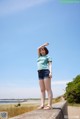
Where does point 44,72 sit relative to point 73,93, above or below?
above

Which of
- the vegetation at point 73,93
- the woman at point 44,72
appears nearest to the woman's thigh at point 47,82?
the woman at point 44,72

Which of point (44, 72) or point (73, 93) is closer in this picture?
point (44, 72)

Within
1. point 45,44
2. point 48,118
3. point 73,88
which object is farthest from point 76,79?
point 48,118

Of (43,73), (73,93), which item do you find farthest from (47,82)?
(73,93)

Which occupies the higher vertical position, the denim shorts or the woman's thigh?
the denim shorts

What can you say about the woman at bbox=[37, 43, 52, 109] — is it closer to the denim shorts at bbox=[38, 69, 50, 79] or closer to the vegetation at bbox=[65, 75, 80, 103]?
the denim shorts at bbox=[38, 69, 50, 79]

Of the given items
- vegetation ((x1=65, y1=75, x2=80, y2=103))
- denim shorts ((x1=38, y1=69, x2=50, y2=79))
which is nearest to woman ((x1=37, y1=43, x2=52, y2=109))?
denim shorts ((x1=38, y1=69, x2=50, y2=79))

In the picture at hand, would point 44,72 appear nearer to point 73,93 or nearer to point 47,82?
point 47,82

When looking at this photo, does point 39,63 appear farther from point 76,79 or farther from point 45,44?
point 76,79

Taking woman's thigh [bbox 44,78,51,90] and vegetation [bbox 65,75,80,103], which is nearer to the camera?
woman's thigh [bbox 44,78,51,90]

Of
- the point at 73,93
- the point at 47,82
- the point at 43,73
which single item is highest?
the point at 43,73

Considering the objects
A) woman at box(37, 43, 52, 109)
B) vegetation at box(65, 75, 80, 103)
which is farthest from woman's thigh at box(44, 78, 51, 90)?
vegetation at box(65, 75, 80, 103)

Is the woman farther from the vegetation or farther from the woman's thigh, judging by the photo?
the vegetation

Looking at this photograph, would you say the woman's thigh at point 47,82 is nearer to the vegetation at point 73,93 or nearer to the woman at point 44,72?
the woman at point 44,72
